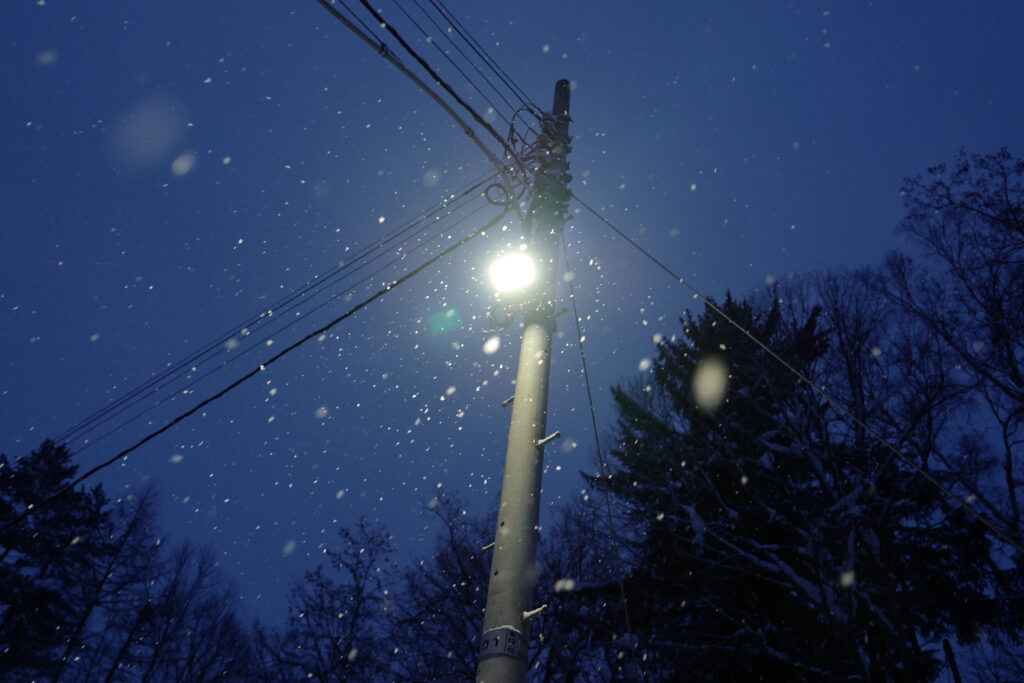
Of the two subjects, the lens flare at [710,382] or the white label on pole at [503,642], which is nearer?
the white label on pole at [503,642]

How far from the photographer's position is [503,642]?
136 inches

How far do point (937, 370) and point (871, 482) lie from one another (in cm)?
299

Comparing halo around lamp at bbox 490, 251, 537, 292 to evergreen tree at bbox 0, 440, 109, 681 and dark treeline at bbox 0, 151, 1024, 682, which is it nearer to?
dark treeline at bbox 0, 151, 1024, 682

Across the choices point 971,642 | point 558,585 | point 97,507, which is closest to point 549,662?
point 558,585

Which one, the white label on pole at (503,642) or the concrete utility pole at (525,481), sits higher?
the concrete utility pole at (525,481)

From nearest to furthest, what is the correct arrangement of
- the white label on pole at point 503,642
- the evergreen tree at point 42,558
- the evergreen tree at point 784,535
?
1. the white label on pole at point 503,642
2. the evergreen tree at point 784,535
3. the evergreen tree at point 42,558

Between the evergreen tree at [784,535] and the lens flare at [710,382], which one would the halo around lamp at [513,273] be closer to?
the evergreen tree at [784,535]

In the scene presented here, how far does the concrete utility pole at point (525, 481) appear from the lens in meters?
3.49

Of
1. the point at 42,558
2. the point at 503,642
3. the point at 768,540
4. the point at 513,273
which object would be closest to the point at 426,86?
the point at 513,273

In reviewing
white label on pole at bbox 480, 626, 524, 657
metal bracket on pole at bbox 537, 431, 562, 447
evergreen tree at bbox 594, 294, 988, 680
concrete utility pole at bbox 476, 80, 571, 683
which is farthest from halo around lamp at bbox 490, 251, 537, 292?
evergreen tree at bbox 594, 294, 988, 680

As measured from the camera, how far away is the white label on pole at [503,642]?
3.44 meters

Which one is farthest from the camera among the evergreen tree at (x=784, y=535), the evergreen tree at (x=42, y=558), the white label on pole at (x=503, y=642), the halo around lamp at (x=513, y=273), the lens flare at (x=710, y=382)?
the evergreen tree at (x=42, y=558)

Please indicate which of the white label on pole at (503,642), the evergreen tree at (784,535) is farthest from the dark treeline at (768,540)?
the white label on pole at (503,642)

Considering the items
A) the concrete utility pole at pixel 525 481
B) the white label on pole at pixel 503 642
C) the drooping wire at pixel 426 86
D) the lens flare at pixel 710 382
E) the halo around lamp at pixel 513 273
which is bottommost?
the white label on pole at pixel 503 642
